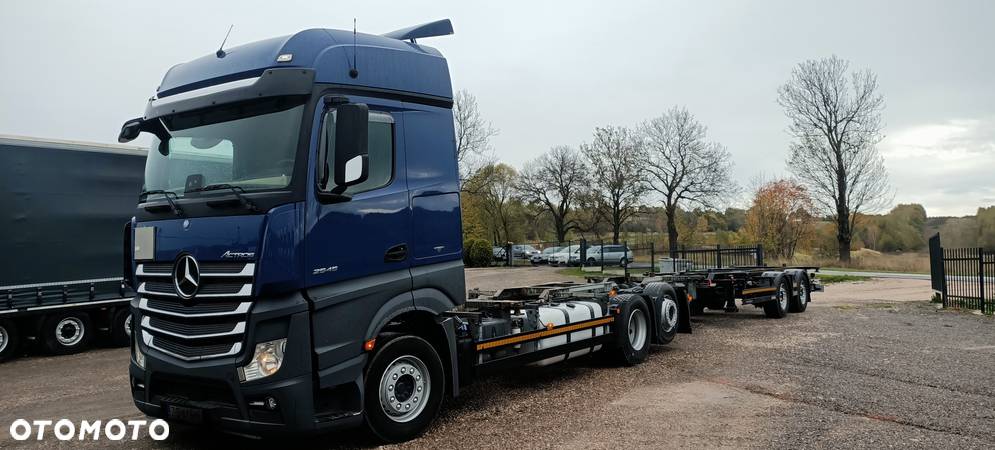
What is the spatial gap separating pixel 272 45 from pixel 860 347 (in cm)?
908

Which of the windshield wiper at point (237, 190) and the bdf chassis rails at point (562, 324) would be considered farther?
the bdf chassis rails at point (562, 324)

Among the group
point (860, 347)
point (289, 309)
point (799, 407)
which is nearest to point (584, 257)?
point (860, 347)

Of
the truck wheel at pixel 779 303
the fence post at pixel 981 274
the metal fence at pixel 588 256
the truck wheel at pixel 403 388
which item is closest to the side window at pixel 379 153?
the truck wheel at pixel 403 388

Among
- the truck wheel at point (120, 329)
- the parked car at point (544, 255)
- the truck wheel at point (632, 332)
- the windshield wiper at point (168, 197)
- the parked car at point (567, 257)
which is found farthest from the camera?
the parked car at point (544, 255)

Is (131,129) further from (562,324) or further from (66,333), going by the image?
(66,333)

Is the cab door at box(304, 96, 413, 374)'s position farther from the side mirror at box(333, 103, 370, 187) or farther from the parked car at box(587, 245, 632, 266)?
the parked car at box(587, 245, 632, 266)

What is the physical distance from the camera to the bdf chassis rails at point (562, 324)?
6270 millimetres

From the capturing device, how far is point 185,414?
479 cm

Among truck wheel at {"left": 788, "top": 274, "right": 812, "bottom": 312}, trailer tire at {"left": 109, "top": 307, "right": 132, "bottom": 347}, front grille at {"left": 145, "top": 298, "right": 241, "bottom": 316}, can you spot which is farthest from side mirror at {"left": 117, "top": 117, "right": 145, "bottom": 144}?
truck wheel at {"left": 788, "top": 274, "right": 812, "bottom": 312}

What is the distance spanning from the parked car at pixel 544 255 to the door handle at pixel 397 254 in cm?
3507

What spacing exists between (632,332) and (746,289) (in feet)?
16.0

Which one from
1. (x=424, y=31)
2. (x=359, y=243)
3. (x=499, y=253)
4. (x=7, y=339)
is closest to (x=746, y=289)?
(x=424, y=31)

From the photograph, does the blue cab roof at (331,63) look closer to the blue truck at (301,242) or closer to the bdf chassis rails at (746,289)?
the blue truck at (301,242)

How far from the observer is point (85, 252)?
442 inches
